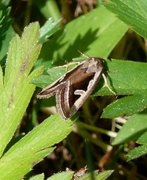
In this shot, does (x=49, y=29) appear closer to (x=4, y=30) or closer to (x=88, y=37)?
(x=4, y=30)

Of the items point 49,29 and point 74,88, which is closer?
point 74,88

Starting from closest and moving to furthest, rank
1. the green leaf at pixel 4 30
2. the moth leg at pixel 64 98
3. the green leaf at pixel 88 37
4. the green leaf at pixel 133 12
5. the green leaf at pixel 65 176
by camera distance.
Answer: the green leaf at pixel 65 176, the moth leg at pixel 64 98, the green leaf at pixel 133 12, the green leaf at pixel 4 30, the green leaf at pixel 88 37

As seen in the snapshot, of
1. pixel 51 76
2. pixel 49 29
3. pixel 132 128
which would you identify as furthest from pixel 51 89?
pixel 132 128

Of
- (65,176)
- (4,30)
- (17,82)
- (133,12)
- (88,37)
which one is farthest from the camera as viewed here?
(88,37)

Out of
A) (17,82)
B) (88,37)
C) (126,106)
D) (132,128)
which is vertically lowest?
(132,128)

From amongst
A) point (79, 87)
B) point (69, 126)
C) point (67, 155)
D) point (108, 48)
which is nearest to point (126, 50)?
point (108, 48)

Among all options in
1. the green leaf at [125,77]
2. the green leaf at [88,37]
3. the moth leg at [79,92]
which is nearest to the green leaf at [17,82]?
the moth leg at [79,92]

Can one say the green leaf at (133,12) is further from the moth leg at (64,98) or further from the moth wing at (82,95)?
the moth leg at (64,98)
